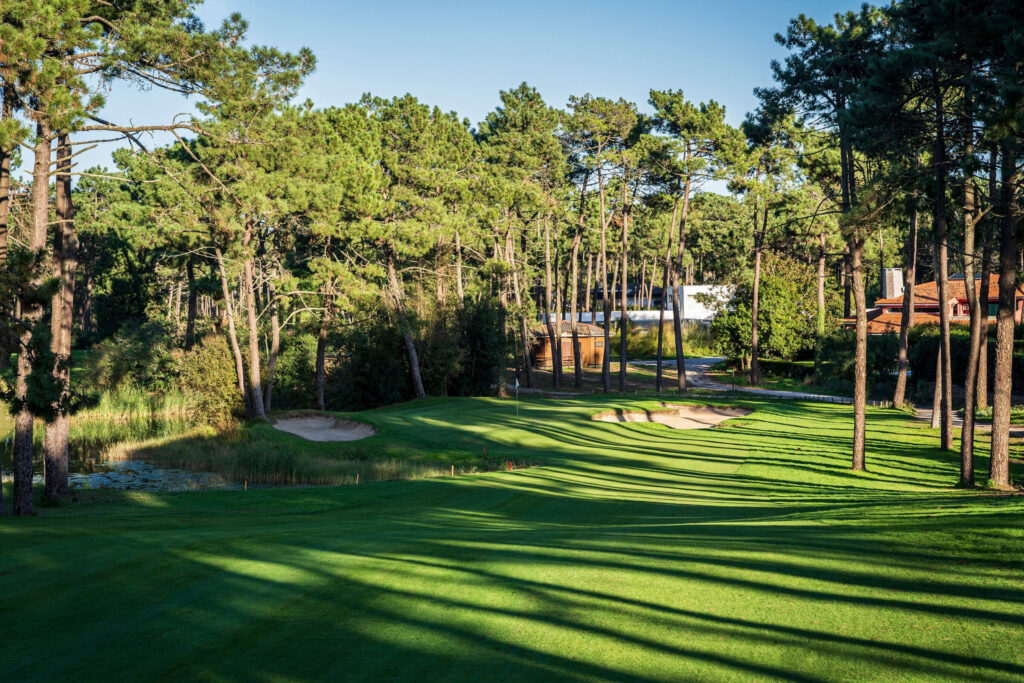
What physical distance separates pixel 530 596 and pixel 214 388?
29.5 meters

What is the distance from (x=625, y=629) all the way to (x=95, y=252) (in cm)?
7947

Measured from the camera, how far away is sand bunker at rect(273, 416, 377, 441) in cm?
2728

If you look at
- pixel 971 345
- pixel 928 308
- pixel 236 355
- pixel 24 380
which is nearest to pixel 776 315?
pixel 928 308

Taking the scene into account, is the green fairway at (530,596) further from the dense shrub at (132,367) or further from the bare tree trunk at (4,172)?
the dense shrub at (132,367)

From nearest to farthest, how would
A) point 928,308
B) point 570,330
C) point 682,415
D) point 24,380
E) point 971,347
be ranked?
point 24,380 < point 971,347 < point 682,415 < point 928,308 < point 570,330

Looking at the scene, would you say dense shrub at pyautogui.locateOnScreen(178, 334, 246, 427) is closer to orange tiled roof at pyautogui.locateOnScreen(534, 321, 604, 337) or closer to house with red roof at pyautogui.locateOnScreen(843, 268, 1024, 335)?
orange tiled roof at pyautogui.locateOnScreen(534, 321, 604, 337)

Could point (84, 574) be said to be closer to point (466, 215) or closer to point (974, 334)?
point (974, 334)

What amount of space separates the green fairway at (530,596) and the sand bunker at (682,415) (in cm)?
1966

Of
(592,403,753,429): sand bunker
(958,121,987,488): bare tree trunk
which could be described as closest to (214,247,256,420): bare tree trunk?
(592,403,753,429): sand bunker

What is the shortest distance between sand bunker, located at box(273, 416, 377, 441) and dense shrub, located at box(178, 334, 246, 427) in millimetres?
3218

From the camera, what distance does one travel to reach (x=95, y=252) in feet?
236

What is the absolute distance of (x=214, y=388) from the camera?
3262 centimetres

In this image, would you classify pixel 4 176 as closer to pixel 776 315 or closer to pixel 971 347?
pixel 971 347

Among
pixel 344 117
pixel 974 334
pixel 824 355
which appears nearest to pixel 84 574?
pixel 974 334
